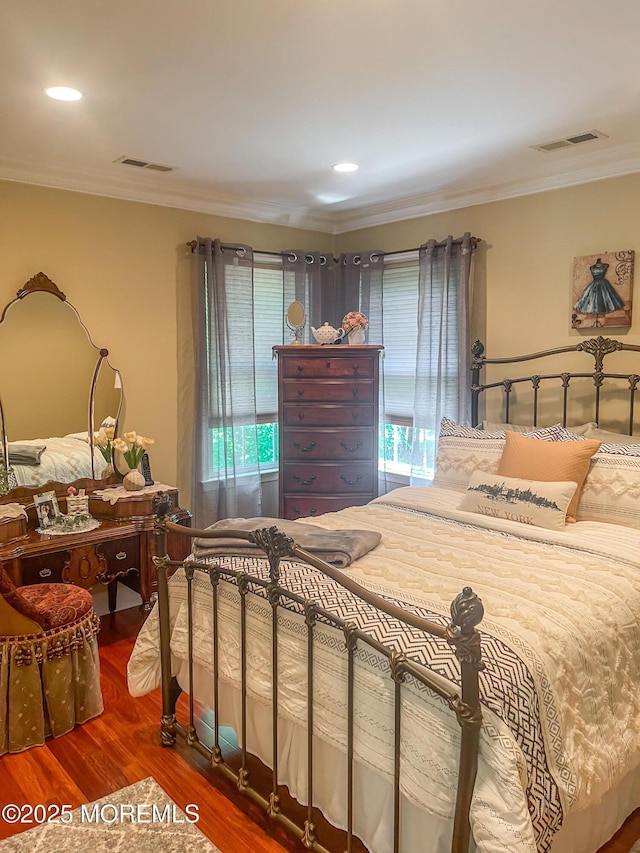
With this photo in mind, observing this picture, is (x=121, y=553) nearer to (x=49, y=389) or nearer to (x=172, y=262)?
(x=49, y=389)

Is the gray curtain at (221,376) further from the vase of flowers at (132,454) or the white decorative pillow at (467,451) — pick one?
the white decorative pillow at (467,451)

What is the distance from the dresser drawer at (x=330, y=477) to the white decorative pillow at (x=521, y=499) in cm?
131

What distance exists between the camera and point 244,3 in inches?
78.9

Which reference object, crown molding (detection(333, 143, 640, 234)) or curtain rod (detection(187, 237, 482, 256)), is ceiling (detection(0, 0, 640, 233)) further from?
curtain rod (detection(187, 237, 482, 256))

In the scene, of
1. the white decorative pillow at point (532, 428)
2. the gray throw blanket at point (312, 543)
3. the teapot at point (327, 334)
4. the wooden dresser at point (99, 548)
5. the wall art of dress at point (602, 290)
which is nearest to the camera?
the gray throw blanket at point (312, 543)

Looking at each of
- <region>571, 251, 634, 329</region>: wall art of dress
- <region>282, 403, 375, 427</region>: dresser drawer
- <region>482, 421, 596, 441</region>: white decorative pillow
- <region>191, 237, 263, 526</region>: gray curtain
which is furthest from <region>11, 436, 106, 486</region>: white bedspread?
<region>571, 251, 634, 329</region>: wall art of dress

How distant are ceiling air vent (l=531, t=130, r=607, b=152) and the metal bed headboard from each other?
39.6 inches

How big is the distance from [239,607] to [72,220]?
273cm

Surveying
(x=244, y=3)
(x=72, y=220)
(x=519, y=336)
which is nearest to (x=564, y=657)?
(x=244, y=3)

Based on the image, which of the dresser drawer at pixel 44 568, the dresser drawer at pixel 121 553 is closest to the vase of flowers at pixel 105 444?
the dresser drawer at pixel 121 553

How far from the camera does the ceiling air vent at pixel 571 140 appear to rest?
3215 millimetres

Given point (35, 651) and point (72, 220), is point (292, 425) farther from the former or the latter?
point (35, 651)

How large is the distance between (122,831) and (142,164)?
10.5ft

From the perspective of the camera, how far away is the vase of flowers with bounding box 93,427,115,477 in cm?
388
